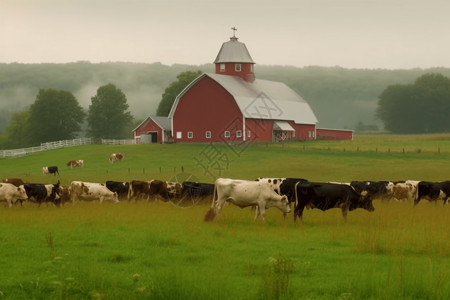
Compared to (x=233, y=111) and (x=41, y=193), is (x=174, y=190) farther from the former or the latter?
(x=233, y=111)

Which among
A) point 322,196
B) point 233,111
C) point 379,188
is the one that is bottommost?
point 379,188

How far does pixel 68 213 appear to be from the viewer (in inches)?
734

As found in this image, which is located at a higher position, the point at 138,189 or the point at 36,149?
the point at 138,189

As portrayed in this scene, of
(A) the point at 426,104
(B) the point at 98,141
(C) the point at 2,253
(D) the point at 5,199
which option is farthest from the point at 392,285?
(A) the point at 426,104

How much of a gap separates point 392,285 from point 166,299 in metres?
3.42

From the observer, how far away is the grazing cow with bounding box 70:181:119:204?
23781 millimetres

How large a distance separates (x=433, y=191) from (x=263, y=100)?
1849 inches

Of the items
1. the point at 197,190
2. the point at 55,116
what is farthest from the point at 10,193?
the point at 55,116

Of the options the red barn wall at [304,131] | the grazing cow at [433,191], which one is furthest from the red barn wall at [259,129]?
the grazing cow at [433,191]

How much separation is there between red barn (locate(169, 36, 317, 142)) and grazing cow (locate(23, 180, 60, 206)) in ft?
135

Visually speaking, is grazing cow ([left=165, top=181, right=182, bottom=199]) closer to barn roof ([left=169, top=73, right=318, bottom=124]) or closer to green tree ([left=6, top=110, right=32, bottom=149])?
barn roof ([left=169, top=73, right=318, bottom=124])

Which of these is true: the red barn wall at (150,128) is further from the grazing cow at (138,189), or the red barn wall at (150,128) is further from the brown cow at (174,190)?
the brown cow at (174,190)

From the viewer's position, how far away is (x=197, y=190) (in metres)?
24.7

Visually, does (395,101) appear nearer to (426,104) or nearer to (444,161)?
(426,104)
